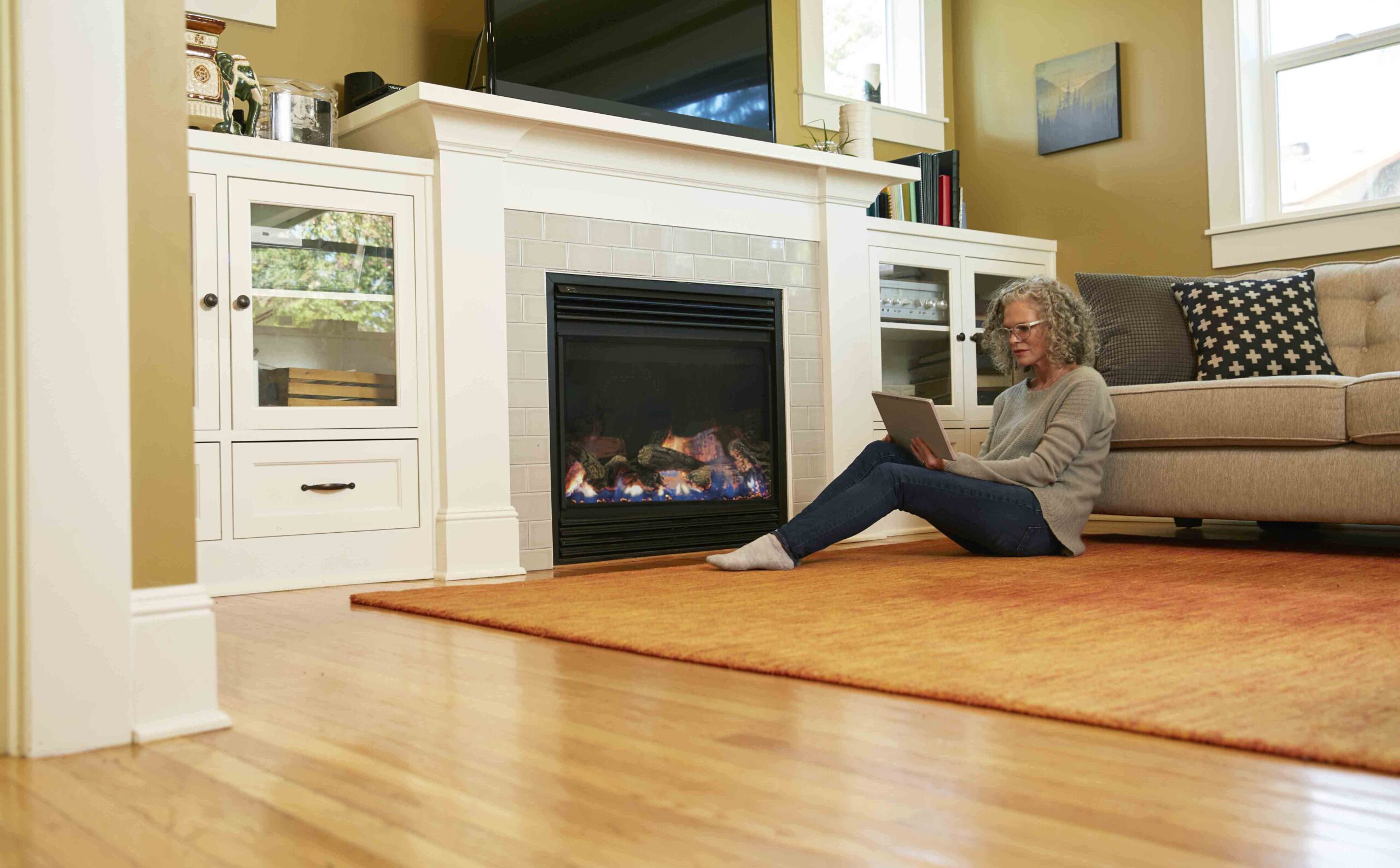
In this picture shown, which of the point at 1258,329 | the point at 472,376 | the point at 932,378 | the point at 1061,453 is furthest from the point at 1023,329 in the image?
the point at 472,376

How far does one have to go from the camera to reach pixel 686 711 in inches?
55.8

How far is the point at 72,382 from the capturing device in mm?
1322

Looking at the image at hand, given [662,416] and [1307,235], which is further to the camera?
[1307,235]

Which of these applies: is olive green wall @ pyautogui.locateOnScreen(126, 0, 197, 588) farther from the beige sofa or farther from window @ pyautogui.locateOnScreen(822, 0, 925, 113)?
window @ pyautogui.locateOnScreen(822, 0, 925, 113)

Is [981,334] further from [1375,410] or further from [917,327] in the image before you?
[1375,410]

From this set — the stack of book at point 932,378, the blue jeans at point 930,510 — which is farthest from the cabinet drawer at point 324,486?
the stack of book at point 932,378

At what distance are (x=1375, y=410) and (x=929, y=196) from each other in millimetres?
1971

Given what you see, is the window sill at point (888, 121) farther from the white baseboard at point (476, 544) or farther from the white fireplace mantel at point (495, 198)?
the white baseboard at point (476, 544)

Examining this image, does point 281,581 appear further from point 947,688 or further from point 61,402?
point 947,688

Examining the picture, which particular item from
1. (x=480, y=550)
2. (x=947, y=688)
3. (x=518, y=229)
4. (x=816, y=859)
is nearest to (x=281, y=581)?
(x=480, y=550)

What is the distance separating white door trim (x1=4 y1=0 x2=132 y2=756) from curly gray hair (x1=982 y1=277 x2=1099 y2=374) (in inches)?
94.8

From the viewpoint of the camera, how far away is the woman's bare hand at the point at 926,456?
3008 millimetres

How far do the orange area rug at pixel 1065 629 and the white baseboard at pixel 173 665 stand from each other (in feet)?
2.12

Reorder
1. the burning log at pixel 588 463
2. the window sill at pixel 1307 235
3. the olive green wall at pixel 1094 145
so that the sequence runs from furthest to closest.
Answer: the olive green wall at pixel 1094 145 → the window sill at pixel 1307 235 → the burning log at pixel 588 463
